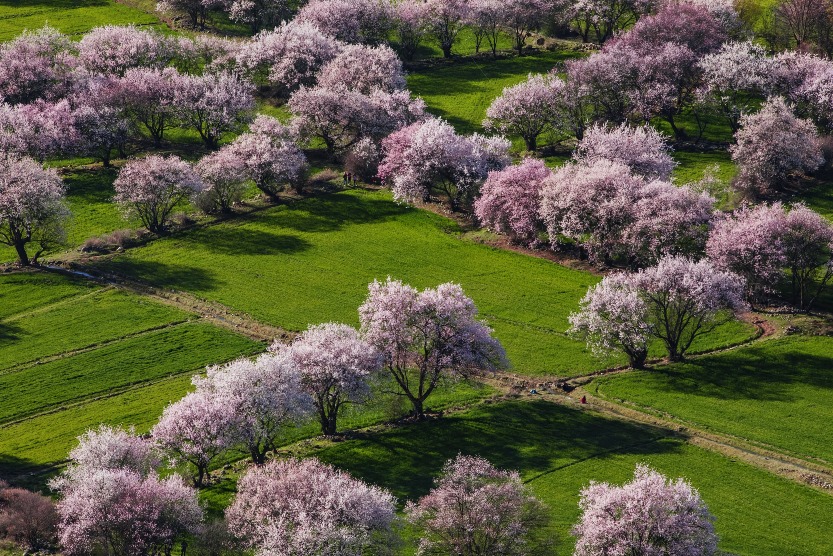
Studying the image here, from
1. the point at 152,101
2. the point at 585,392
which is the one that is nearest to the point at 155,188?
the point at 152,101

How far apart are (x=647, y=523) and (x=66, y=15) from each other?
143829 mm

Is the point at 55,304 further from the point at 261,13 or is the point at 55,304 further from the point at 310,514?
the point at 261,13

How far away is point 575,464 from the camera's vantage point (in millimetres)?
91625

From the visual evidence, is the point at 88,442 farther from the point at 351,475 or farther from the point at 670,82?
the point at 670,82

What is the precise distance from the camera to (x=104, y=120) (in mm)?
150000

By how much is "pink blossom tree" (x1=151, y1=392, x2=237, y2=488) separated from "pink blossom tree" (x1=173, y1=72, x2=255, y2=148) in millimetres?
69951

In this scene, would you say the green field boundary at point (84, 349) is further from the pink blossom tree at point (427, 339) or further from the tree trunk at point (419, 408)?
the tree trunk at point (419, 408)

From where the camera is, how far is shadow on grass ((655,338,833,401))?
10381cm

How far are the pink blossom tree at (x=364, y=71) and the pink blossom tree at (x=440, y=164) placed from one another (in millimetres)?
17997

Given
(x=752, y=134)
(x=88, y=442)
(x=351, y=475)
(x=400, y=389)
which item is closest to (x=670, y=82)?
(x=752, y=134)

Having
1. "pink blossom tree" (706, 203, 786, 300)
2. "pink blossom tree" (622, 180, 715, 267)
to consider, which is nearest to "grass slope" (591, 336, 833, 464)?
"pink blossom tree" (706, 203, 786, 300)

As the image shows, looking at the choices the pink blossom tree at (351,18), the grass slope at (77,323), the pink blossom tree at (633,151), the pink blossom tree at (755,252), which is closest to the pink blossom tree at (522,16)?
the pink blossom tree at (351,18)

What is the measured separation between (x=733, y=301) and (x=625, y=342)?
1035cm

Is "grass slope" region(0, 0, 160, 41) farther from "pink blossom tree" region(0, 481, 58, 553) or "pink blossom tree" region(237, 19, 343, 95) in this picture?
"pink blossom tree" region(0, 481, 58, 553)
